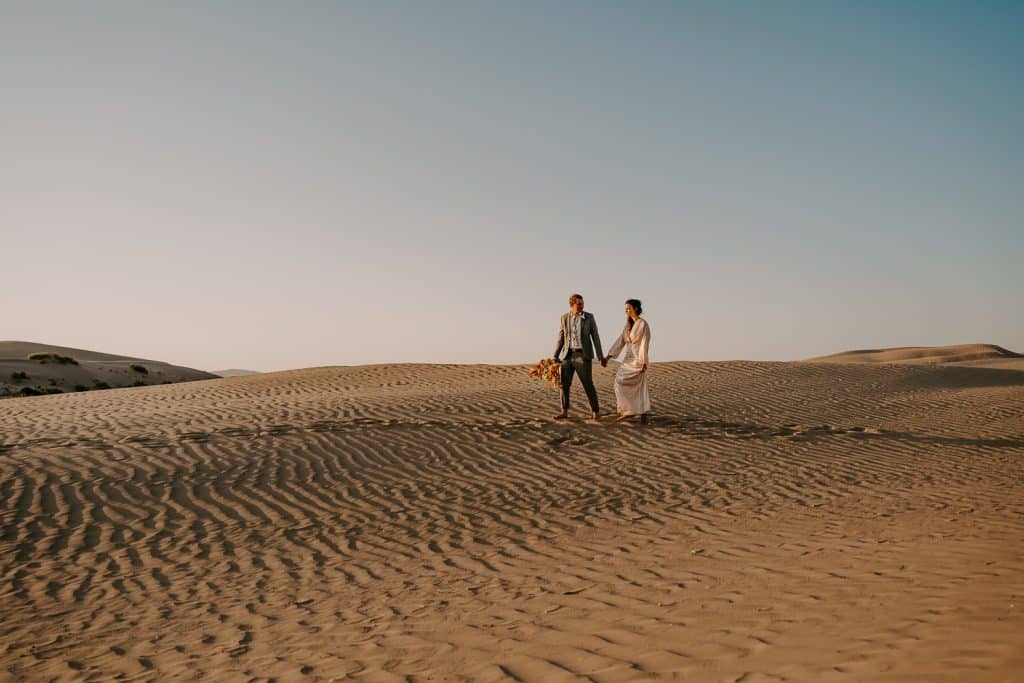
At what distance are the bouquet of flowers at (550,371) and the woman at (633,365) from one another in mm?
1051

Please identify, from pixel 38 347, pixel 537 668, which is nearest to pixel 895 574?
pixel 537 668

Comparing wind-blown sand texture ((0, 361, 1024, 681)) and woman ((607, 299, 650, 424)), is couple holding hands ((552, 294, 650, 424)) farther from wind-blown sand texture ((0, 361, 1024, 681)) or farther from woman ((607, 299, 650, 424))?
wind-blown sand texture ((0, 361, 1024, 681))

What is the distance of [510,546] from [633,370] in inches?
250

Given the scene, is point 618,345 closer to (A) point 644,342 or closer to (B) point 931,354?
(A) point 644,342

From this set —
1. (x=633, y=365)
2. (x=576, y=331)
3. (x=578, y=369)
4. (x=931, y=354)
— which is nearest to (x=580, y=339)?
(x=576, y=331)

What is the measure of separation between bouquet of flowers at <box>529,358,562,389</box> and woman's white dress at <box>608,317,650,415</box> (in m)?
1.05

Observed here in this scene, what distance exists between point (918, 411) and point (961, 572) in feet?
41.5

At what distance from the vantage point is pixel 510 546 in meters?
7.15

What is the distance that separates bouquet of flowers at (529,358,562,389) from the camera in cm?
1372

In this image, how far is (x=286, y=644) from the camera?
15.8 feet

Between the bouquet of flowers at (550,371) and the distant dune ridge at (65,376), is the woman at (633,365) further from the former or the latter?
the distant dune ridge at (65,376)

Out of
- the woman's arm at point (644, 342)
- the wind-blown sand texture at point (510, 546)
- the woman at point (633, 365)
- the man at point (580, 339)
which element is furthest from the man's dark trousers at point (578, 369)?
the woman's arm at point (644, 342)

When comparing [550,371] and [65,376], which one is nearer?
[550,371]

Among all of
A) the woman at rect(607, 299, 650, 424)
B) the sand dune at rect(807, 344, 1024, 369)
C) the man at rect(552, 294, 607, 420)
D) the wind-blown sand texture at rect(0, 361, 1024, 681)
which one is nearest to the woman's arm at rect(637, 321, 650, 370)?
the woman at rect(607, 299, 650, 424)
